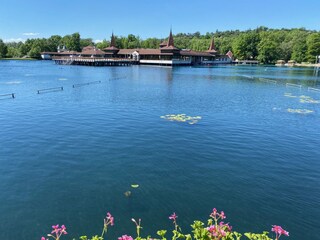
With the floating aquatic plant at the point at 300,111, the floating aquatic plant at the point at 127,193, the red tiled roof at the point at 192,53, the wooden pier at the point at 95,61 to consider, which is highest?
the red tiled roof at the point at 192,53

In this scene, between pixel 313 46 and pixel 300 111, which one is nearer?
pixel 300 111

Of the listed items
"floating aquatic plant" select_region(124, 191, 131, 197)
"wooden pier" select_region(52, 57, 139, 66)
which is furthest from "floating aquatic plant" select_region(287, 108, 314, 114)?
"wooden pier" select_region(52, 57, 139, 66)

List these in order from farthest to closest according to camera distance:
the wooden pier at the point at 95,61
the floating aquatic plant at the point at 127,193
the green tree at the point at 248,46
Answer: the green tree at the point at 248,46 → the wooden pier at the point at 95,61 → the floating aquatic plant at the point at 127,193

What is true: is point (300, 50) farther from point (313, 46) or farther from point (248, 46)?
point (248, 46)

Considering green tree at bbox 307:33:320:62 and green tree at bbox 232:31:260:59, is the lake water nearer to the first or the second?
green tree at bbox 307:33:320:62

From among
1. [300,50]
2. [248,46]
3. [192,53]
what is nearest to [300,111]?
[192,53]

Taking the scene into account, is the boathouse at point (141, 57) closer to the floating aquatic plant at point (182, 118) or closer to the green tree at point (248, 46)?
the green tree at point (248, 46)

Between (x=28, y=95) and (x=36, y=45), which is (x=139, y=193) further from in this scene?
(x=36, y=45)

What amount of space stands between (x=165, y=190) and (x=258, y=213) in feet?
11.4

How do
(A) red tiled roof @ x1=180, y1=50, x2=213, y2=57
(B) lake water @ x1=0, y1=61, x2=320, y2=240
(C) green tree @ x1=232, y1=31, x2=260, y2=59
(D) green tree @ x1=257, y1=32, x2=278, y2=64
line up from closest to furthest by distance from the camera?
(B) lake water @ x1=0, y1=61, x2=320, y2=240 → (A) red tiled roof @ x1=180, y1=50, x2=213, y2=57 → (D) green tree @ x1=257, y1=32, x2=278, y2=64 → (C) green tree @ x1=232, y1=31, x2=260, y2=59

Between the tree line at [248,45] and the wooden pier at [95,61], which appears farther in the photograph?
the tree line at [248,45]

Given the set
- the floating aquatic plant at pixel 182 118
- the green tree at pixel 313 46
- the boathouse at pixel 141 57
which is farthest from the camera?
the green tree at pixel 313 46

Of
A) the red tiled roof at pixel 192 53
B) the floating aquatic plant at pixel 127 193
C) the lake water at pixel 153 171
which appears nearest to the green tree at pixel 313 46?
the red tiled roof at pixel 192 53

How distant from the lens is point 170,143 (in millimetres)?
16047
